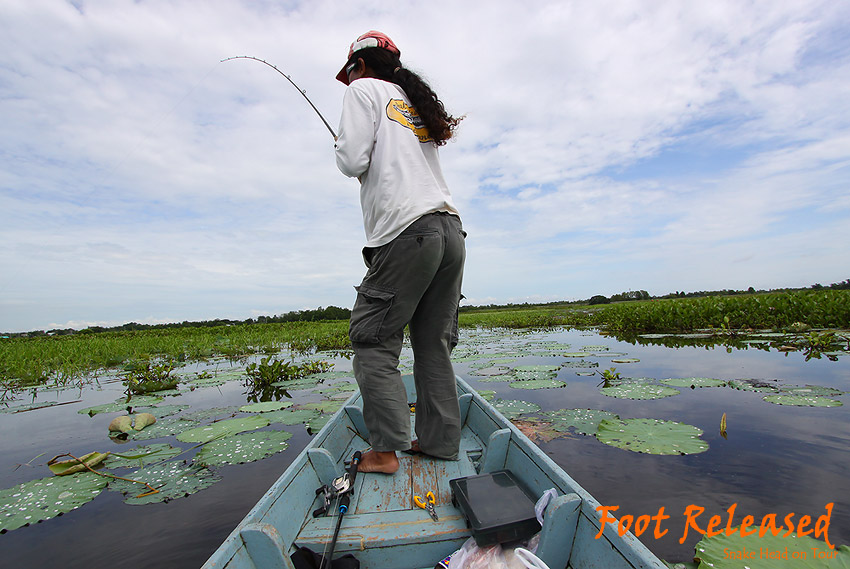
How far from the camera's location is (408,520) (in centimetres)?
136

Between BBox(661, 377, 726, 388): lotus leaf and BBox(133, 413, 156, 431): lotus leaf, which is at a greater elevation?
BBox(661, 377, 726, 388): lotus leaf

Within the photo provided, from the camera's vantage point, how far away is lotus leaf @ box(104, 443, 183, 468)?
8.24 feet

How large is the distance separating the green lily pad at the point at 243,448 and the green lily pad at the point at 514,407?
1863 millimetres

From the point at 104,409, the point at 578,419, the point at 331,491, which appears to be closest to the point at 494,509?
the point at 331,491

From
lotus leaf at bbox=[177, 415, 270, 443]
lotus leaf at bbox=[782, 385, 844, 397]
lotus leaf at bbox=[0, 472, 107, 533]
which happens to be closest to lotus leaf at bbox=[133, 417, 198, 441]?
lotus leaf at bbox=[177, 415, 270, 443]

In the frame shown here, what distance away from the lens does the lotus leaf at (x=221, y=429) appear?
2.94 meters

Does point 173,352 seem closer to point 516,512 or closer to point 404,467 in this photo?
point 404,467

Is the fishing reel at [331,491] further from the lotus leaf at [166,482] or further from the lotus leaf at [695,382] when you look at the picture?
the lotus leaf at [695,382]

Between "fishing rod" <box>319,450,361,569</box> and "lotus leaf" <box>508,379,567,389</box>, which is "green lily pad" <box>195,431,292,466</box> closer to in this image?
"fishing rod" <box>319,450,361,569</box>

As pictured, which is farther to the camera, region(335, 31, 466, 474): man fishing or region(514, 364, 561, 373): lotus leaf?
region(514, 364, 561, 373): lotus leaf

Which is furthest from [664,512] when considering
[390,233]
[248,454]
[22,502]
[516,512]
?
[22,502]

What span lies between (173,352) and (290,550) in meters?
9.38

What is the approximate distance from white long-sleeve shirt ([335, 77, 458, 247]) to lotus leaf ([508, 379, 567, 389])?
3.03 meters

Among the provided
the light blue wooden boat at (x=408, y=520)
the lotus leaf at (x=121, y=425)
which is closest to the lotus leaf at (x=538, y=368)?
the light blue wooden boat at (x=408, y=520)
